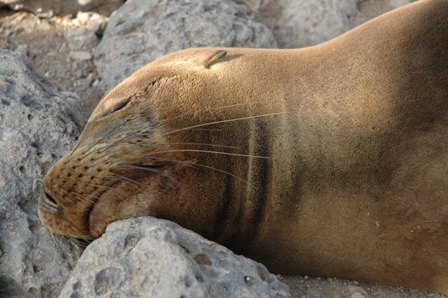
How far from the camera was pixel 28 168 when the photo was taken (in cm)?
302

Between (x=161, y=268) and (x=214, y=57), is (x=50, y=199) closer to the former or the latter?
(x=161, y=268)

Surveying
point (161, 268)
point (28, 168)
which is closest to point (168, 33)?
point (28, 168)

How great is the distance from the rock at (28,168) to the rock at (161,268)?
458mm

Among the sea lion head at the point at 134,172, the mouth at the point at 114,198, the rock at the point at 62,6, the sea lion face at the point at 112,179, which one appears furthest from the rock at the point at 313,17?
the mouth at the point at 114,198

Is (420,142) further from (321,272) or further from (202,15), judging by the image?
(202,15)

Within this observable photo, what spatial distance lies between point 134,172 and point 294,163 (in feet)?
2.02

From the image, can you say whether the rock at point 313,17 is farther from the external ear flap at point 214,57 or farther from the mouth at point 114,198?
the mouth at point 114,198

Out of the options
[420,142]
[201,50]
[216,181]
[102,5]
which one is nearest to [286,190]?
[216,181]

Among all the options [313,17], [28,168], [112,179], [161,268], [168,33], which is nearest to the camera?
[161,268]

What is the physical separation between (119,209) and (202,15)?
6.57ft

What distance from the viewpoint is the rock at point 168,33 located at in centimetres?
415

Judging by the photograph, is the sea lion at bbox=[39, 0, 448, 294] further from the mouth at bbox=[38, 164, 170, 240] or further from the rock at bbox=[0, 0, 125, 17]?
the rock at bbox=[0, 0, 125, 17]

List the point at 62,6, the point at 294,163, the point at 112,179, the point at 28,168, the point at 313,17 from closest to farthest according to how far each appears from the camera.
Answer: the point at 112,179 → the point at 294,163 → the point at 28,168 → the point at 313,17 → the point at 62,6

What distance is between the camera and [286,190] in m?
2.62
